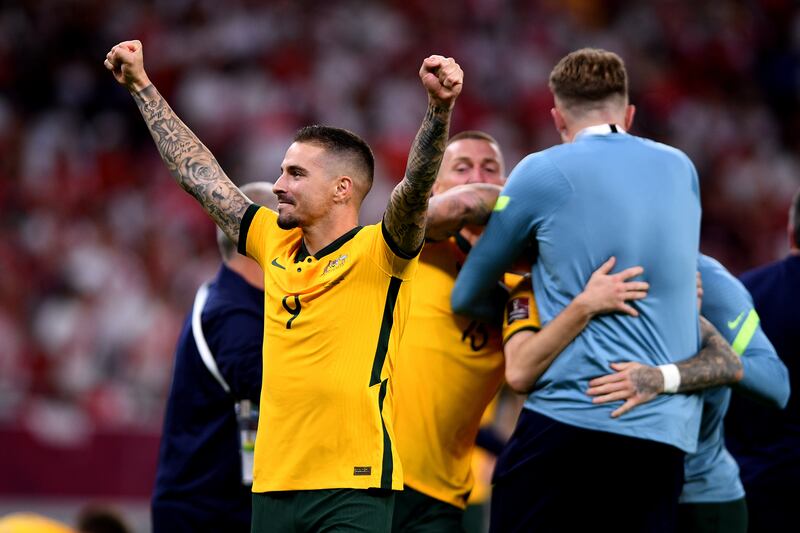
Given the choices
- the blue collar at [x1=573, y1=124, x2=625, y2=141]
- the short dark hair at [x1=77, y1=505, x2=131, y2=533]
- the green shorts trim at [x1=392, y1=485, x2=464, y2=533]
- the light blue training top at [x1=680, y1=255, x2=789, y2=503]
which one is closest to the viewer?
the blue collar at [x1=573, y1=124, x2=625, y2=141]

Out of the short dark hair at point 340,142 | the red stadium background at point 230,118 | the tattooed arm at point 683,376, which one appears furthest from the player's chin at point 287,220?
the red stadium background at point 230,118

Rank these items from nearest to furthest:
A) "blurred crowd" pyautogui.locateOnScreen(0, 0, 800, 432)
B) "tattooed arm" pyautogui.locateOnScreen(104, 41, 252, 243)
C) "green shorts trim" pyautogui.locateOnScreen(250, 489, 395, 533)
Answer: "green shorts trim" pyautogui.locateOnScreen(250, 489, 395, 533)
"tattooed arm" pyautogui.locateOnScreen(104, 41, 252, 243)
"blurred crowd" pyautogui.locateOnScreen(0, 0, 800, 432)

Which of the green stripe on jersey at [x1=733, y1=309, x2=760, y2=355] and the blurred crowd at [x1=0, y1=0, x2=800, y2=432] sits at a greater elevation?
the blurred crowd at [x1=0, y1=0, x2=800, y2=432]

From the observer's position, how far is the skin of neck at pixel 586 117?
13.9ft

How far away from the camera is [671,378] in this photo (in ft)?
13.3

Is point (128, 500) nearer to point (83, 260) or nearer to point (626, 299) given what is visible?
point (83, 260)

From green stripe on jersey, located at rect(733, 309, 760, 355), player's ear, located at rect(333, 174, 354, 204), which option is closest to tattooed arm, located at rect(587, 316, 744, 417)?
green stripe on jersey, located at rect(733, 309, 760, 355)

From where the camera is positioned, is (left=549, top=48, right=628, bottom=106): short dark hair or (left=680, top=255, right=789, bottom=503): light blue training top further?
(left=680, top=255, right=789, bottom=503): light blue training top

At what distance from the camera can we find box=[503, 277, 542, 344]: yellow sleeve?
13.9 feet

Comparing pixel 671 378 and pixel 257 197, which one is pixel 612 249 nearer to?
pixel 671 378

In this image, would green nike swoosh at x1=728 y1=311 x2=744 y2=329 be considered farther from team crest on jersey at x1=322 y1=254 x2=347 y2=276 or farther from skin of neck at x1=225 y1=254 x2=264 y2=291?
skin of neck at x1=225 y1=254 x2=264 y2=291

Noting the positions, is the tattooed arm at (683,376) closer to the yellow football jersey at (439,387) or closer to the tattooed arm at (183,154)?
the yellow football jersey at (439,387)

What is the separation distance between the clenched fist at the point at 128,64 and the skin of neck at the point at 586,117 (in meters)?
1.45

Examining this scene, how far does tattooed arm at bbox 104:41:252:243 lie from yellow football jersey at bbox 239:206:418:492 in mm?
393
